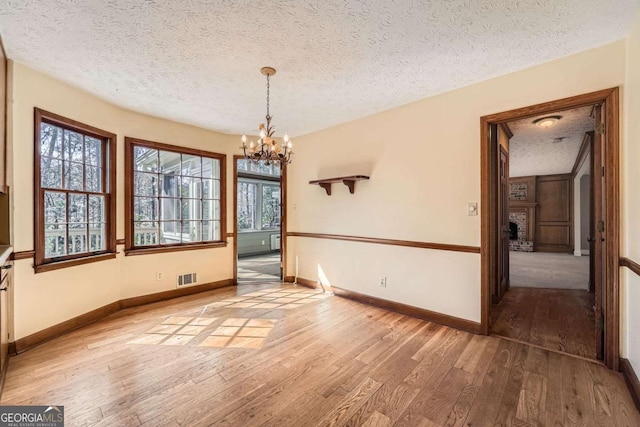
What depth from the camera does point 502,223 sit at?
400cm

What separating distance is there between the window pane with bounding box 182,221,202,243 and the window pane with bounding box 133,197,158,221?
0.41 meters

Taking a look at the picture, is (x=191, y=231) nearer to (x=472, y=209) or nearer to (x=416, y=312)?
(x=416, y=312)

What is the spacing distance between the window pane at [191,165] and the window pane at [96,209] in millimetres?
1103

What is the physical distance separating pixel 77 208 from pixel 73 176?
337 millimetres

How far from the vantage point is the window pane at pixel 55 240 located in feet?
8.96

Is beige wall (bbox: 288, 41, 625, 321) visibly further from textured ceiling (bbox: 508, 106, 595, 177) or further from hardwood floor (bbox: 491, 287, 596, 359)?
textured ceiling (bbox: 508, 106, 595, 177)

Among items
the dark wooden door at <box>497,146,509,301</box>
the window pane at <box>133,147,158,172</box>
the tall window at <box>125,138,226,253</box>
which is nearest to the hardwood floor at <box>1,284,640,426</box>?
the tall window at <box>125,138,226,253</box>

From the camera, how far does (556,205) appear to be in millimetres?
8234

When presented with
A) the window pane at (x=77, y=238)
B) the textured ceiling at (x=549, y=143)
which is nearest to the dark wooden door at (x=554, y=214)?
the textured ceiling at (x=549, y=143)

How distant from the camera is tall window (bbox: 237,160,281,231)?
313 inches

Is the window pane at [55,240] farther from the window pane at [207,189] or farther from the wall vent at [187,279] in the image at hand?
the window pane at [207,189]

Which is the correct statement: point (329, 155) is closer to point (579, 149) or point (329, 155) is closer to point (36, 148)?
point (36, 148)

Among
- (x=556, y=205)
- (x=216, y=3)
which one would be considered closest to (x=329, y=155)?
(x=216, y=3)

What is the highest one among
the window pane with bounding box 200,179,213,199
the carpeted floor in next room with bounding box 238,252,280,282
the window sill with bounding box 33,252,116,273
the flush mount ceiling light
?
the flush mount ceiling light
